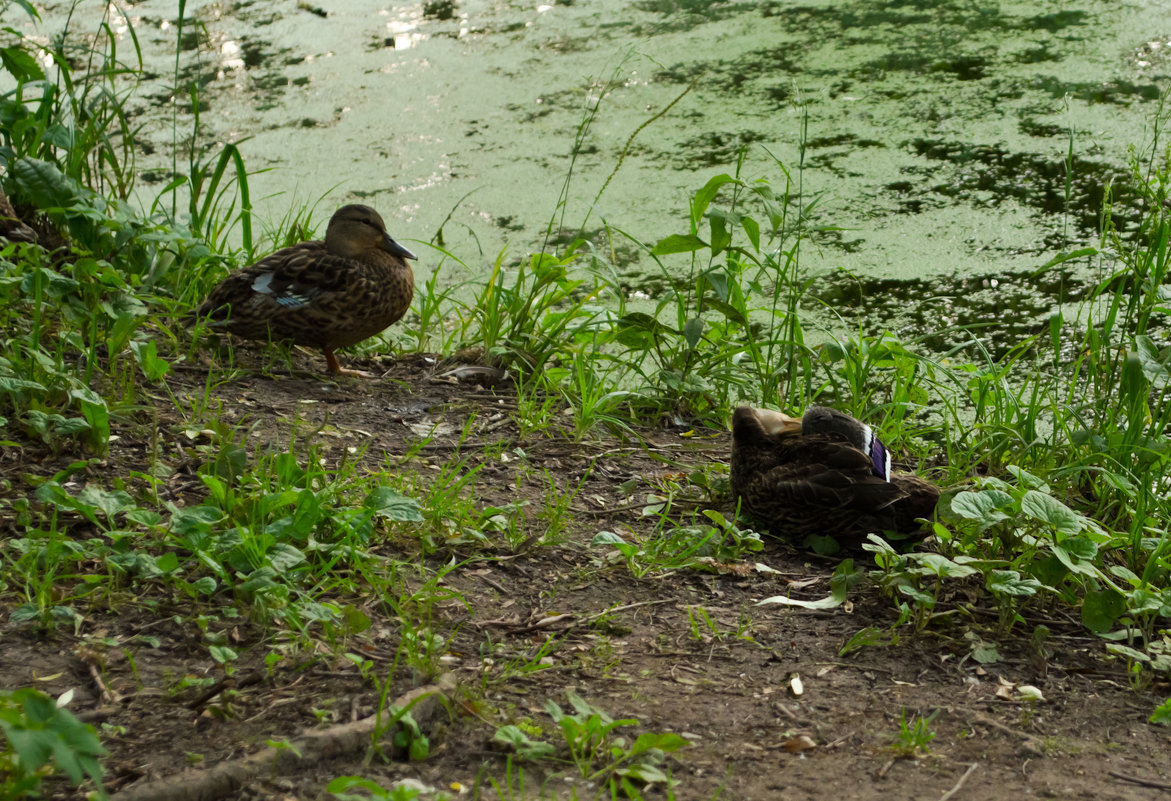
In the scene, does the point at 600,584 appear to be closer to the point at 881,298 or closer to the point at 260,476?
the point at 260,476

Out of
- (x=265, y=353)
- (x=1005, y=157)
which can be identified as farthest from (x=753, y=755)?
(x=1005, y=157)

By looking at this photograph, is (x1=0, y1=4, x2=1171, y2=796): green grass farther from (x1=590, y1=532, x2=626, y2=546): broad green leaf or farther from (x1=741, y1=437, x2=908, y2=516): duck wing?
(x1=741, y1=437, x2=908, y2=516): duck wing

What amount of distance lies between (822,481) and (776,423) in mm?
330

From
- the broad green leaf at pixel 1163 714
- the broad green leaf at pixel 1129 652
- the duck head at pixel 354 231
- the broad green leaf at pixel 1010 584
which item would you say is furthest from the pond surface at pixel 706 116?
the broad green leaf at pixel 1163 714

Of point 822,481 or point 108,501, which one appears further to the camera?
point 822,481

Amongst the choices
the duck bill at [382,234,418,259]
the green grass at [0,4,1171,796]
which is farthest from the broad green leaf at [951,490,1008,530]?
the duck bill at [382,234,418,259]

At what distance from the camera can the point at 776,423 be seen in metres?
3.17

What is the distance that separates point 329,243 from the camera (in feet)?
12.6

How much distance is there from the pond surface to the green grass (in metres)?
0.49

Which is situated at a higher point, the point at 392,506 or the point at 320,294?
the point at 320,294

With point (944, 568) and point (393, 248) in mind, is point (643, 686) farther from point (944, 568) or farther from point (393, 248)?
point (393, 248)

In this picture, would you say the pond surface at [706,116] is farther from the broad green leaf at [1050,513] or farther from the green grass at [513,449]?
the broad green leaf at [1050,513]

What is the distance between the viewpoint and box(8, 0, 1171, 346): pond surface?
16.0ft

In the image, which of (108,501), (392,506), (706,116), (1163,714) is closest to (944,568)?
(1163,714)
